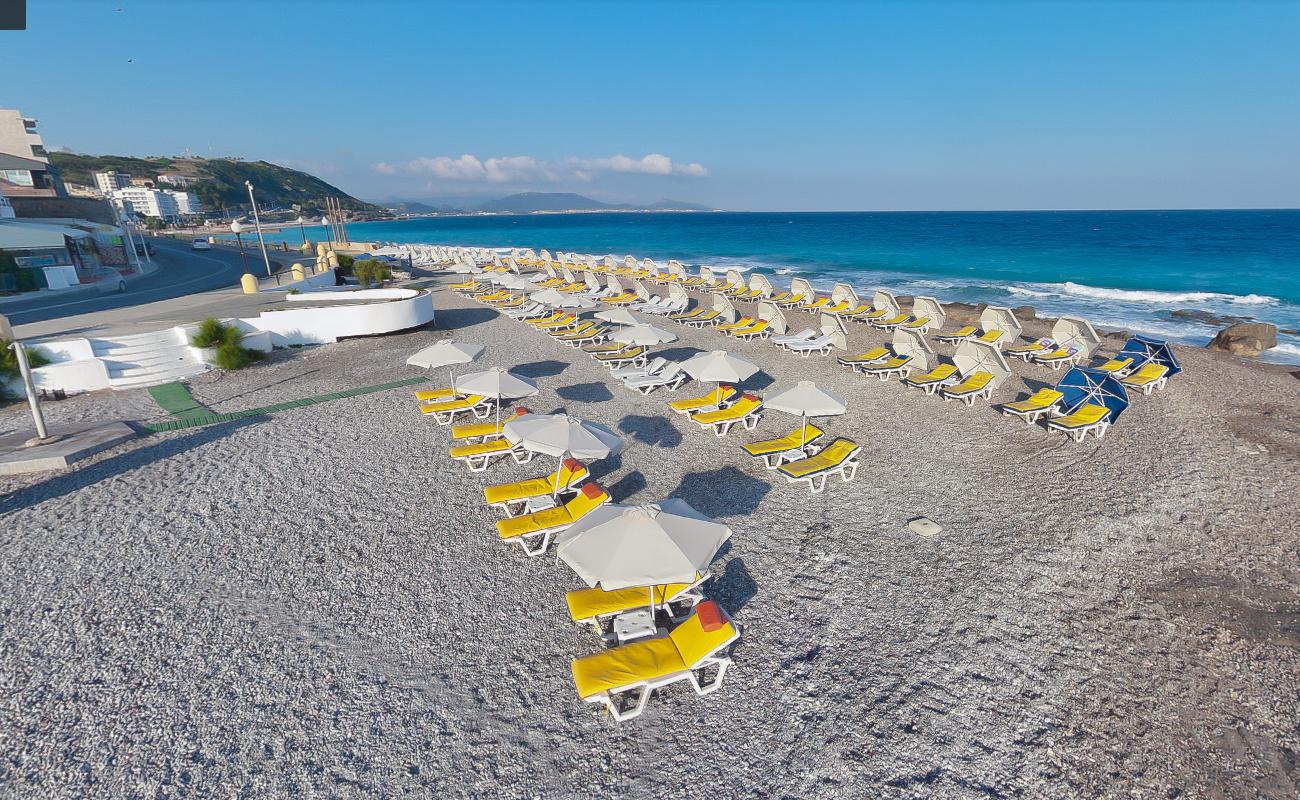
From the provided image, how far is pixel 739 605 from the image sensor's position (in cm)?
541

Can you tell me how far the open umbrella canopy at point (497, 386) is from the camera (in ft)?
27.4

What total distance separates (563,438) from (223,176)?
164544 mm

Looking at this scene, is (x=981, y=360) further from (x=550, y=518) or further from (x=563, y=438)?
(x=550, y=518)

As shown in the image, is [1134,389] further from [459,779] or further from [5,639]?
[5,639]

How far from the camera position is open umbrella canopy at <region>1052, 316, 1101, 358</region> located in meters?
11.9

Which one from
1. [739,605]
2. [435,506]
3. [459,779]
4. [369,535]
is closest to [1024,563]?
[739,605]

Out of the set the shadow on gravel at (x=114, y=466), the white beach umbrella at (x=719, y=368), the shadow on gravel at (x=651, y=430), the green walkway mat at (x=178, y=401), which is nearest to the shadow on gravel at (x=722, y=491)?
the shadow on gravel at (x=651, y=430)

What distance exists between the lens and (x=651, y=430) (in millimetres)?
9578

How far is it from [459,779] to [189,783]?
1792 mm

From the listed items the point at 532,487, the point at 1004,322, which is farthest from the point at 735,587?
the point at 1004,322

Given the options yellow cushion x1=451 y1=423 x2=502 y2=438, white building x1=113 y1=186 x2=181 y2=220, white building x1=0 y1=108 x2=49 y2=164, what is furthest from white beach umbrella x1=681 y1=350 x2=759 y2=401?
white building x1=113 y1=186 x2=181 y2=220

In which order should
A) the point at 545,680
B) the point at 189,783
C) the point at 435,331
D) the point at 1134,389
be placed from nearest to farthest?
the point at 189,783, the point at 545,680, the point at 1134,389, the point at 435,331

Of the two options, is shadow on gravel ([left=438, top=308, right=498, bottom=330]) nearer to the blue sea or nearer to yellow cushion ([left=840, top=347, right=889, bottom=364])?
yellow cushion ([left=840, top=347, right=889, bottom=364])

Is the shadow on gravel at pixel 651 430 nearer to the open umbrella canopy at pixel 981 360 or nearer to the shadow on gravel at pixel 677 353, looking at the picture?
the shadow on gravel at pixel 677 353
